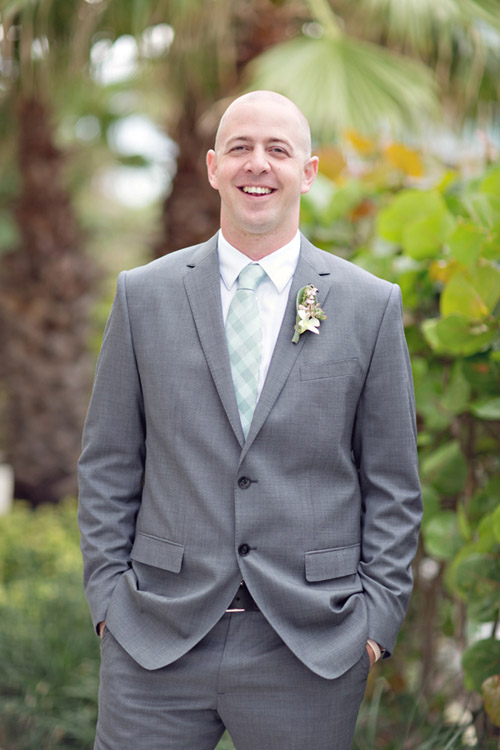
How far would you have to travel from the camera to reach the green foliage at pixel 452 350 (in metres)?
2.41

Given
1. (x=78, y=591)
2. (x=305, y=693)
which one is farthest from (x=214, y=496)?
(x=78, y=591)

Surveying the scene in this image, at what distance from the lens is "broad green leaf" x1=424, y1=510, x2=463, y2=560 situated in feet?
8.94

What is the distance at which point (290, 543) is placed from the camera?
1883mm

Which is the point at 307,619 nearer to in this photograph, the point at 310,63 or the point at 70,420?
the point at 310,63

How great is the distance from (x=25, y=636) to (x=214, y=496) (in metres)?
2.33

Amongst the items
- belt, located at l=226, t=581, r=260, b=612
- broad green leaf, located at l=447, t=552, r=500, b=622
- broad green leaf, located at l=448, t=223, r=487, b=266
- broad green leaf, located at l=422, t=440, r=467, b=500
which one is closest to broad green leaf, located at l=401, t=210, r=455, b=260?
broad green leaf, located at l=448, t=223, r=487, b=266

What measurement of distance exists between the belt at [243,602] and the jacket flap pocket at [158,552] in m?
0.15

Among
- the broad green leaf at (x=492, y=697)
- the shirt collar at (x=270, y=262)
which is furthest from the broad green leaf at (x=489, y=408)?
the shirt collar at (x=270, y=262)

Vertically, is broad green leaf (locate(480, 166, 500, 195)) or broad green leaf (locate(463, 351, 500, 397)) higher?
broad green leaf (locate(480, 166, 500, 195))

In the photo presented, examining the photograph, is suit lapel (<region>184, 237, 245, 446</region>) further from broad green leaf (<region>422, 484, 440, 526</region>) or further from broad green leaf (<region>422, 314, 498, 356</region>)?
broad green leaf (<region>422, 484, 440, 526</region>)

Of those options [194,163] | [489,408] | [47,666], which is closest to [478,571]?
[489,408]

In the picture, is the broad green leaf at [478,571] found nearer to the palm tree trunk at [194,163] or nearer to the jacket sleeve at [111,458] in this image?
the jacket sleeve at [111,458]

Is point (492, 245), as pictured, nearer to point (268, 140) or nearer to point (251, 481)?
point (268, 140)

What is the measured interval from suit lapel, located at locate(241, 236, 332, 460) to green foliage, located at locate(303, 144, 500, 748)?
22.1 inches
